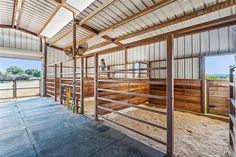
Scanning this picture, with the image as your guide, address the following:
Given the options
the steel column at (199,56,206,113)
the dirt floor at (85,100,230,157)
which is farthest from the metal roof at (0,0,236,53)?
the dirt floor at (85,100,230,157)

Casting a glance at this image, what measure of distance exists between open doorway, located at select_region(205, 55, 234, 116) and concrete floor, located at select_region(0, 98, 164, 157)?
3.83 meters

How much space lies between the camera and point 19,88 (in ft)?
21.5

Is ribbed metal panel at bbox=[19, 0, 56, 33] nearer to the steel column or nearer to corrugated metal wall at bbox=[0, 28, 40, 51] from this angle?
corrugated metal wall at bbox=[0, 28, 40, 51]

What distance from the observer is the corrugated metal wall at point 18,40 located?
6.29 meters

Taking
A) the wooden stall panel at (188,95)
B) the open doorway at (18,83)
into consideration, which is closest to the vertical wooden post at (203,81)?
the wooden stall panel at (188,95)

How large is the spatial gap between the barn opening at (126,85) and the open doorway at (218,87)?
0.03m

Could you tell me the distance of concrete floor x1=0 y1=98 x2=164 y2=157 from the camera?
5.70ft

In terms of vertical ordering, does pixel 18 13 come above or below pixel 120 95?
above

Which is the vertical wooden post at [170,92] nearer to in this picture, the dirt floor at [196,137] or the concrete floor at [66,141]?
the concrete floor at [66,141]

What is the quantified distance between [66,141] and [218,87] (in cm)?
491

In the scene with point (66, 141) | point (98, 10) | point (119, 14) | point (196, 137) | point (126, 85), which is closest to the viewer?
point (66, 141)

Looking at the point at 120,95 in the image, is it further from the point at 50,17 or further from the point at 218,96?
the point at 50,17

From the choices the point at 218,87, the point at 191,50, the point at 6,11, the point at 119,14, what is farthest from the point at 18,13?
the point at 218,87

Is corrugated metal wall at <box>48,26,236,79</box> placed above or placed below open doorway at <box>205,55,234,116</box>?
above
